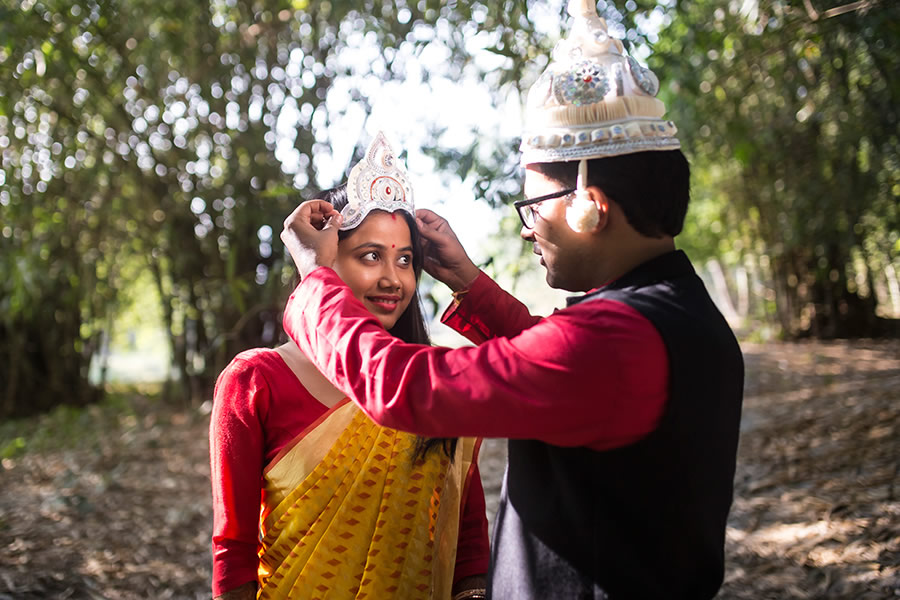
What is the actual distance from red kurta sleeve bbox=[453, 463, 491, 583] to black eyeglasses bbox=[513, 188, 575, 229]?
0.75 m

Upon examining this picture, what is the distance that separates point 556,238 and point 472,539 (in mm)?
924

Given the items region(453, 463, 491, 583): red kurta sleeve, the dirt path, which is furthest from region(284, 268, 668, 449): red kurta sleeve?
the dirt path

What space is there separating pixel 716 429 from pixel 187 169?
595 centimetres

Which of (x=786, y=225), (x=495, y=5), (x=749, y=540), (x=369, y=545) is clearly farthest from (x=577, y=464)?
(x=786, y=225)

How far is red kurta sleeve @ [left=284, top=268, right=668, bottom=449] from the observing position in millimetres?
1113

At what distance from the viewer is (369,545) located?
1648 millimetres

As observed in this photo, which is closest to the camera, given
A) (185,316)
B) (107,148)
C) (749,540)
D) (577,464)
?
(577,464)

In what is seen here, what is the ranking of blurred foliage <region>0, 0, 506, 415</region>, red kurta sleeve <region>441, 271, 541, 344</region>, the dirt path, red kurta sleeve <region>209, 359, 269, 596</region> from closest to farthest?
red kurta sleeve <region>209, 359, 269, 596</region> → red kurta sleeve <region>441, 271, 541, 344</region> → the dirt path → blurred foliage <region>0, 0, 506, 415</region>

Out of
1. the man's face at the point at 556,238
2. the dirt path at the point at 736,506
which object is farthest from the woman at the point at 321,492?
the dirt path at the point at 736,506

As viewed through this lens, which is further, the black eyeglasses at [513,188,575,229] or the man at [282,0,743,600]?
the black eyeglasses at [513,188,575,229]

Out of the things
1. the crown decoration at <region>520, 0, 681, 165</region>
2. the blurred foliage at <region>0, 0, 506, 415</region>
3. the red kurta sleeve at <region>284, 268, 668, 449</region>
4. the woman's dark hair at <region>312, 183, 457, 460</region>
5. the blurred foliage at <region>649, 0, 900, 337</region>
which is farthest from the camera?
the blurred foliage at <region>0, 0, 506, 415</region>

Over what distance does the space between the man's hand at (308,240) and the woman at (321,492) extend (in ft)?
0.92

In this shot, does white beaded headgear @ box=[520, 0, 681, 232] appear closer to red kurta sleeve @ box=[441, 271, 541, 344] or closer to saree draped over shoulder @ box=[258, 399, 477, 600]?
red kurta sleeve @ box=[441, 271, 541, 344]

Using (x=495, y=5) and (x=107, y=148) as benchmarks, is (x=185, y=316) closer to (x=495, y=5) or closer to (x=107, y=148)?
(x=107, y=148)
